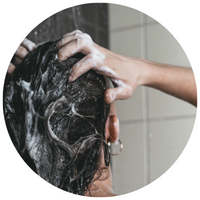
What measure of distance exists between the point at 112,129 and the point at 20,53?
0.35 metres

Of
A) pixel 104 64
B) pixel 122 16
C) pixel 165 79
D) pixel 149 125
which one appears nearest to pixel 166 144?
pixel 149 125

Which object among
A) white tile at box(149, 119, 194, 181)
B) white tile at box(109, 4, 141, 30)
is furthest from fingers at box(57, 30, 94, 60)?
white tile at box(149, 119, 194, 181)

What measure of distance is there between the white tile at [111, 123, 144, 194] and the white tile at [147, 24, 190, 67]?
0.22m

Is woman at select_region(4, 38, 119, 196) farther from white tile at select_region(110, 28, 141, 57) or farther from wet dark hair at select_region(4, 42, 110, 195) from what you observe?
white tile at select_region(110, 28, 141, 57)

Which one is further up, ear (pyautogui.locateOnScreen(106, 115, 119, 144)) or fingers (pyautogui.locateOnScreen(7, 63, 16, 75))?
fingers (pyautogui.locateOnScreen(7, 63, 16, 75))

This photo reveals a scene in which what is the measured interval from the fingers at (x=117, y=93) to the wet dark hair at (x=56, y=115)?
0.02 meters

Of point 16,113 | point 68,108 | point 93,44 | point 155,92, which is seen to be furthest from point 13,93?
point 155,92

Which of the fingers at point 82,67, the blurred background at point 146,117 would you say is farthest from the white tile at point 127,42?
the fingers at point 82,67

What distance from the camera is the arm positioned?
2.56ft

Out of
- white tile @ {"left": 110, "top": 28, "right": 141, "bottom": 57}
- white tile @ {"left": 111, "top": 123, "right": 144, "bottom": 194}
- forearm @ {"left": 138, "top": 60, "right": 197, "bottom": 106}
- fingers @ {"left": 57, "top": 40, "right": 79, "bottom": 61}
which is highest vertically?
white tile @ {"left": 110, "top": 28, "right": 141, "bottom": 57}

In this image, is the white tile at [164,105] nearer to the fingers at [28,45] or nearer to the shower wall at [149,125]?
the shower wall at [149,125]

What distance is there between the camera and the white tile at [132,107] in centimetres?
83

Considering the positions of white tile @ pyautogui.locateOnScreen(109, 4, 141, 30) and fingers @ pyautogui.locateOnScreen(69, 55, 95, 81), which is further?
white tile @ pyautogui.locateOnScreen(109, 4, 141, 30)

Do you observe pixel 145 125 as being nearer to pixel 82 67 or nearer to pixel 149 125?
pixel 149 125
